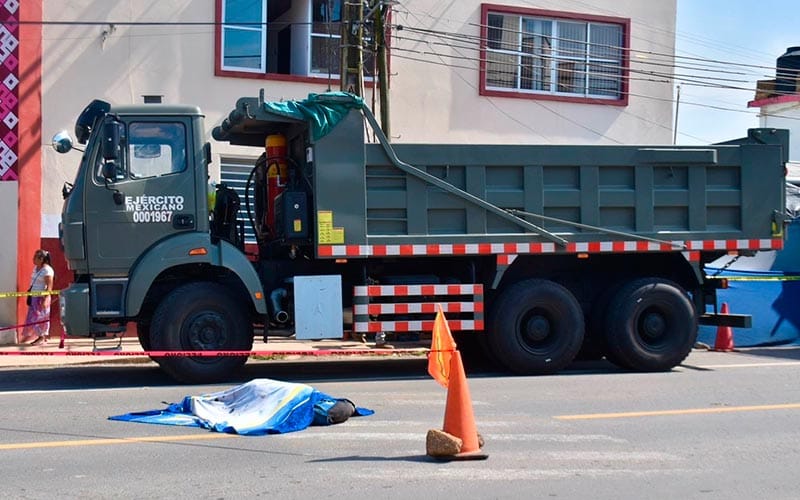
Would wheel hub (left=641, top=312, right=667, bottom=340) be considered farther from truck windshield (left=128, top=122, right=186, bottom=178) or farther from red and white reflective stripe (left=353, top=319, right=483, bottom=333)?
truck windshield (left=128, top=122, right=186, bottom=178)

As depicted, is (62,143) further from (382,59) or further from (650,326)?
(650,326)

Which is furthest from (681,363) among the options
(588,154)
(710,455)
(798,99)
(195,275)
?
(798,99)

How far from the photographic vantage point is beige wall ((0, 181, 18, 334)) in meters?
15.9

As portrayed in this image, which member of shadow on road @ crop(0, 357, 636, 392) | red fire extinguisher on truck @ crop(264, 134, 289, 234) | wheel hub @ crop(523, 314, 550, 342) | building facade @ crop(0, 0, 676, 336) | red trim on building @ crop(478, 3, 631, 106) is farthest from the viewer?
red trim on building @ crop(478, 3, 631, 106)

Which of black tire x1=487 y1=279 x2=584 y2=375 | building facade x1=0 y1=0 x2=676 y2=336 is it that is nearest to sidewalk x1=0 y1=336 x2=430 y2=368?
black tire x1=487 y1=279 x2=584 y2=375

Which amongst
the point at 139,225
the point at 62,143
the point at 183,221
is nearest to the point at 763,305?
the point at 183,221

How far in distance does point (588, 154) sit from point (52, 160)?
931 centimetres

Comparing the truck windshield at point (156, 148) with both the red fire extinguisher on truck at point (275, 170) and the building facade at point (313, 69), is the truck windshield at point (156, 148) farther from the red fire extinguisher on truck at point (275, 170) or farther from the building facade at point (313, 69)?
the building facade at point (313, 69)

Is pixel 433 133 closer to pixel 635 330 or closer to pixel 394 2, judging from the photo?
pixel 394 2

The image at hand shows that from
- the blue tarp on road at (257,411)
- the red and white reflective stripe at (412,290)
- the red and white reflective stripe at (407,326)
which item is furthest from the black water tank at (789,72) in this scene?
the blue tarp on road at (257,411)

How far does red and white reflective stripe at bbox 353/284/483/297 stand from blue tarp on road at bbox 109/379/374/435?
8.08 feet

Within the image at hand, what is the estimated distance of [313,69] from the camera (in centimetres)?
1850

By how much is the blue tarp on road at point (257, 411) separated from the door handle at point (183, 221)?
2.49 m

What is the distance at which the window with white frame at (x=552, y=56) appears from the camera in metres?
19.8
